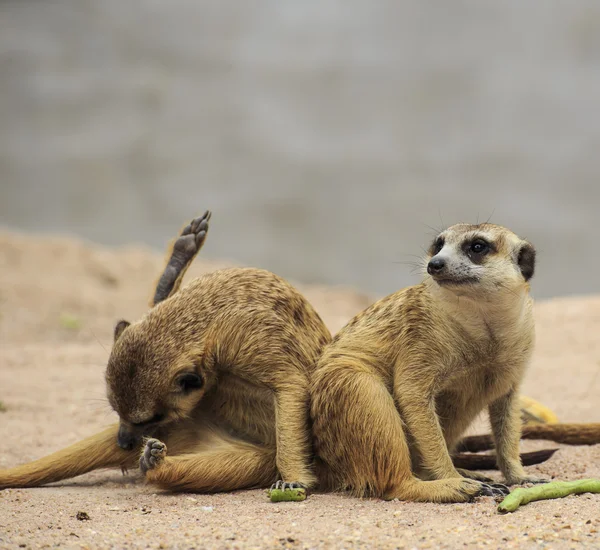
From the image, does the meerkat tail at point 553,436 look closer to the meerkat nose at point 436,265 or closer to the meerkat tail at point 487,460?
the meerkat tail at point 487,460

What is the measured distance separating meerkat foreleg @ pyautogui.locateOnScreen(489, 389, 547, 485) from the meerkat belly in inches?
32.4

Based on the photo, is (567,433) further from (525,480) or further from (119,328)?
(119,328)

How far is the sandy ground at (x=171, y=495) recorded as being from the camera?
2191 millimetres

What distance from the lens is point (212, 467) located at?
116 inches

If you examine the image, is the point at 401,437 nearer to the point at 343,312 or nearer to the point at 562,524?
the point at 562,524

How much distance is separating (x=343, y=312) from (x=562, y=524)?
6175 mm

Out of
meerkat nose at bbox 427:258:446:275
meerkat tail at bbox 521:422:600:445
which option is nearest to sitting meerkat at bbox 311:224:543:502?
meerkat nose at bbox 427:258:446:275

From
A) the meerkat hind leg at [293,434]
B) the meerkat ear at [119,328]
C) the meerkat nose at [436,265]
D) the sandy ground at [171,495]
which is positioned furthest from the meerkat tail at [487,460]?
the meerkat ear at [119,328]

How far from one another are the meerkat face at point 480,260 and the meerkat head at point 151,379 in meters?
0.90

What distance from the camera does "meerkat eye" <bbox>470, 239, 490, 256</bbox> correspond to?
2809mm

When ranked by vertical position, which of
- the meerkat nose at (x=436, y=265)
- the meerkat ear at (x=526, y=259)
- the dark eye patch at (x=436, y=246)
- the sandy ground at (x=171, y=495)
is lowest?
the sandy ground at (x=171, y=495)

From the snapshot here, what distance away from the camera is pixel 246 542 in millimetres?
2141

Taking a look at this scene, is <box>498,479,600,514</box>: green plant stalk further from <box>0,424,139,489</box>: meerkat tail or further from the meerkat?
<box>0,424,139,489</box>: meerkat tail

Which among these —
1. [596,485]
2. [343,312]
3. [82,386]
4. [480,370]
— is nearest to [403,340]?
[480,370]
